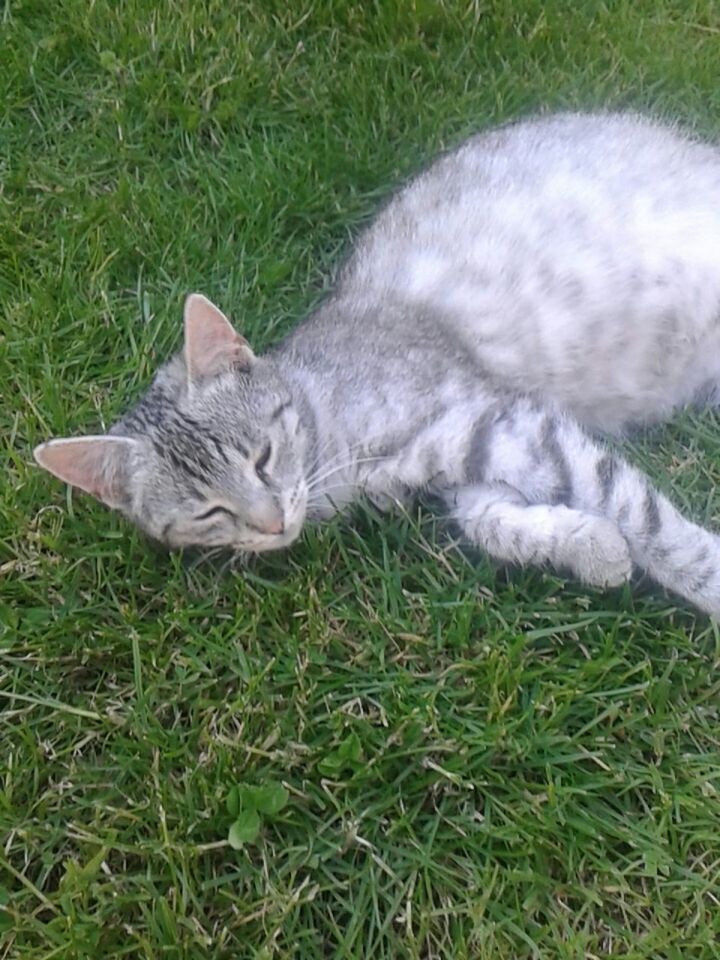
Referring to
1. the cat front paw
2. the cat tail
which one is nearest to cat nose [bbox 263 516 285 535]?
the cat tail

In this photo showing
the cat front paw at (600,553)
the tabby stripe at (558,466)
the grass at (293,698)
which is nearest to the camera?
the grass at (293,698)

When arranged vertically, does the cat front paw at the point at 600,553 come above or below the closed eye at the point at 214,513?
above

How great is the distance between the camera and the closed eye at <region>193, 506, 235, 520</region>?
8.25 feet

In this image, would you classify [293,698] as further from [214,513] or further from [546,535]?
[546,535]

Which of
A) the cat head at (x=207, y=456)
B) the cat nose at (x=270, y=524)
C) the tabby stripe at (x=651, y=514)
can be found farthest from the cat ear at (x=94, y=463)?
the tabby stripe at (x=651, y=514)

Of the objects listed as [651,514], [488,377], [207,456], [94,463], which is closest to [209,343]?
[207,456]

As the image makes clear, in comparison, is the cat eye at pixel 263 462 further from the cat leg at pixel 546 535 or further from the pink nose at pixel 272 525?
the cat leg at pixel 546 535

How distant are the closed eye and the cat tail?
26.8 inches

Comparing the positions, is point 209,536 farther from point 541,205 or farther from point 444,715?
point 541,205

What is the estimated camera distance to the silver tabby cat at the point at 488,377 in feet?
8.17

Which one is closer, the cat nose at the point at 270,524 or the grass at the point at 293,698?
the grass at the point at 293,698

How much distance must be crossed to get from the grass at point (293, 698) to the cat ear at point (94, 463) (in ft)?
0.52

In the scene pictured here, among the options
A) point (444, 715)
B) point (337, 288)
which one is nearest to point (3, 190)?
point (337, 288)

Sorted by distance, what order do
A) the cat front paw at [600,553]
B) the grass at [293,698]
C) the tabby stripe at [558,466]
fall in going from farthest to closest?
the tabby stripe at [558,466]
the cat front paw at [600,553]
the grass at [293,698]
